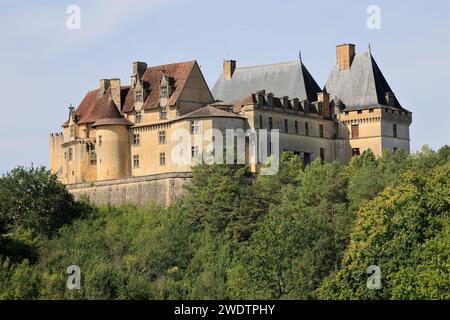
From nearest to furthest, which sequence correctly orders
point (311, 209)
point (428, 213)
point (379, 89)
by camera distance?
point (428, 213)
point (311, 209)
point (379, 89)

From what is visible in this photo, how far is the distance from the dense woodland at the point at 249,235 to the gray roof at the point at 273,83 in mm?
5571

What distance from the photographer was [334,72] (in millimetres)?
97875

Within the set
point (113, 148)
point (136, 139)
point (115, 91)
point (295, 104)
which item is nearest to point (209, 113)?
point (136, 139)

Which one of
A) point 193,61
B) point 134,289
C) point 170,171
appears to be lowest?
point 134,289

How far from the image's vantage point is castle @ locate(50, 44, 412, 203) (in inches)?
3553

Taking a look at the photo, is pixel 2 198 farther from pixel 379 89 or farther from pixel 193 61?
pixel 379 89

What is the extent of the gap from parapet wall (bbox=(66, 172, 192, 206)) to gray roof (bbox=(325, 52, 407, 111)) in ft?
39.1

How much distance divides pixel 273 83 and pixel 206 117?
8.61 metres

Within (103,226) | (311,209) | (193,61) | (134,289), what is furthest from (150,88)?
(134,289)

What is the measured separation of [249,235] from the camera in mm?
83625

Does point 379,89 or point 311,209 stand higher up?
point 379,89

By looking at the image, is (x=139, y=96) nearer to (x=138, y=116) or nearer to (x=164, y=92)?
(x=138, y=116)

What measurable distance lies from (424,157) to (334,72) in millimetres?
12057

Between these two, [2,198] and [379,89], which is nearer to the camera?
[2,198]
